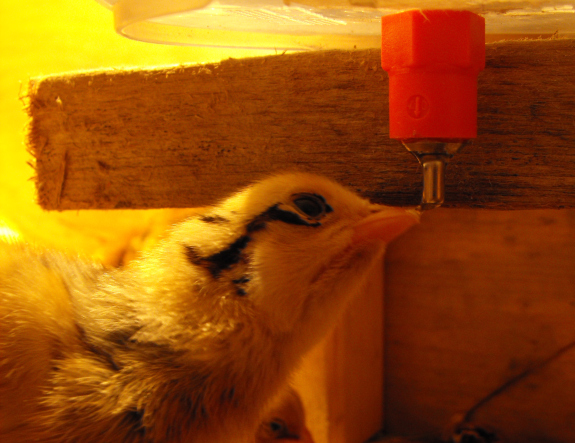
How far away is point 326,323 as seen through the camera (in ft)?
3.39

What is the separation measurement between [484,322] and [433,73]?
937mm

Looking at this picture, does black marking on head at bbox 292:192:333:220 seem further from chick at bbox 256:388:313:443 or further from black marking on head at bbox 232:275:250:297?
chick at bbox 256:388:313:443

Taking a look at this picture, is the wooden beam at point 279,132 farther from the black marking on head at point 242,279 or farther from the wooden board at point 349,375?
the wooden board at point 349,375

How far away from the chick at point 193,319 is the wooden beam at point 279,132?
177mm

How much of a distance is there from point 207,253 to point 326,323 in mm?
237

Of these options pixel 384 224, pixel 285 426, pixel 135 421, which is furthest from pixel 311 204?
pixel 285 426

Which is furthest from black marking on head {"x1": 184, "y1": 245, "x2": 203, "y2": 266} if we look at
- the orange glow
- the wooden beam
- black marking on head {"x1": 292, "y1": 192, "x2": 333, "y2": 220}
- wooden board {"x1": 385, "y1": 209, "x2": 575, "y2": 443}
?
the orange glow

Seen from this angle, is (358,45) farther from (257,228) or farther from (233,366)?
(233,366)

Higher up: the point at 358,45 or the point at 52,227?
the point at 358,45

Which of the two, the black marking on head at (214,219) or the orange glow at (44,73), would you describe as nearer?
the black marking on head at (214,219)

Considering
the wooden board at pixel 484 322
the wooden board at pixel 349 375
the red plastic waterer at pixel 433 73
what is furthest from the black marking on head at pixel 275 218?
the wooden board at pixel 484 322

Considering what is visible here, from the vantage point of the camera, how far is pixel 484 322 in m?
1.61

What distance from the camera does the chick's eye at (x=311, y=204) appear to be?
0.99m

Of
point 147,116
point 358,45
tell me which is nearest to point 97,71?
point 147,116
